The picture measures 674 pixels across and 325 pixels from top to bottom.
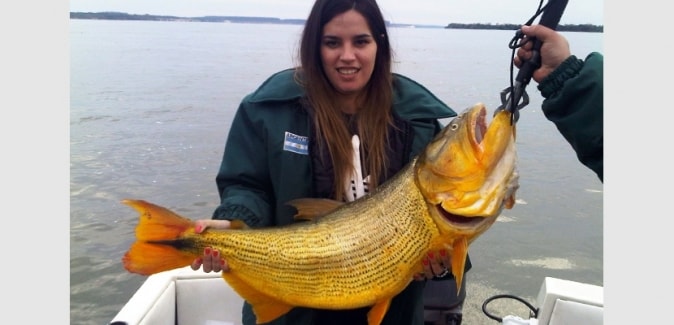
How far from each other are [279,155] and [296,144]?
12 centimetres

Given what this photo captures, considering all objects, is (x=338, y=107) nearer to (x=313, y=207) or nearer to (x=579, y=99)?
(x=313, y=207)

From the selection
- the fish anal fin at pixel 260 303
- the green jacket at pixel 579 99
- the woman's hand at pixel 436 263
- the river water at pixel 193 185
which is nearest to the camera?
the green jacket at pixel 579 99

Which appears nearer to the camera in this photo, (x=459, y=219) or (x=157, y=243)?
(x=459, y=219)

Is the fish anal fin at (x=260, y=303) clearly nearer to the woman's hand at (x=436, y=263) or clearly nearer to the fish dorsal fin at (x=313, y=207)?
the fish dorsal fin at (x=313, y=207)

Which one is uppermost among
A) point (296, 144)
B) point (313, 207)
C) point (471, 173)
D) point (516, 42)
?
point (516, 42)

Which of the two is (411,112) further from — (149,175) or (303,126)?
(149,175)

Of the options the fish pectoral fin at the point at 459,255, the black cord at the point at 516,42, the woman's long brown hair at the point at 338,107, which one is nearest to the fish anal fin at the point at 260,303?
the woman's long brown hair at the point at 338,107

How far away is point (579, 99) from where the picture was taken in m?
2.41

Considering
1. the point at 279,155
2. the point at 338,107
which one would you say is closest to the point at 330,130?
the point at 338,107

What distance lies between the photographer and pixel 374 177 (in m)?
3.27

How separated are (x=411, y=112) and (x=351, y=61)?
0.50 meters

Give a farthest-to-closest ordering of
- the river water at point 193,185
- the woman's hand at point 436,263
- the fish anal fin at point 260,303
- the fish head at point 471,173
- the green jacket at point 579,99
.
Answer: the river water at point 193,185 → the fish anal fin at point 260,303 → the woman's hand at point 436,263 → the fish head at point 471,173 → the green jacket at point 579,99

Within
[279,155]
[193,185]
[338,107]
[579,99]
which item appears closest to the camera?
[579,99]

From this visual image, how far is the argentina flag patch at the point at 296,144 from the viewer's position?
3.26 m
